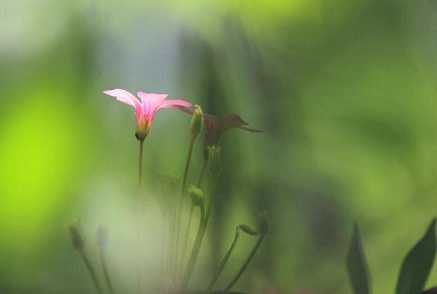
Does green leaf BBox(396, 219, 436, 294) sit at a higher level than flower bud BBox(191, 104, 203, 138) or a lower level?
lower

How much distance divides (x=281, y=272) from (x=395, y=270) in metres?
0.09

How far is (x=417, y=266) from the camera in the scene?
1.72ft

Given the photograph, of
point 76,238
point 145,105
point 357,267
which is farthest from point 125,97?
point 357,267

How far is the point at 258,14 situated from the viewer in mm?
575

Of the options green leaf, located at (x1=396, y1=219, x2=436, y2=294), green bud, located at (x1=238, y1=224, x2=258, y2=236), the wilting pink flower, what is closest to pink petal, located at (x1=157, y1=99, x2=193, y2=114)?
the wilting pink flower

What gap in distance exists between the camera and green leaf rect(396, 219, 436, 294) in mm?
518

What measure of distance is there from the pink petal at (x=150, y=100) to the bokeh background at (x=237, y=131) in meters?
0.01

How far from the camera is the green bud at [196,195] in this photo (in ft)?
1.72

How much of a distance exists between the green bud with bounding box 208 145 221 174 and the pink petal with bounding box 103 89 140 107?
7 cm

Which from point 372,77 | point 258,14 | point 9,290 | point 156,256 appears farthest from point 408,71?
A: point 9,290

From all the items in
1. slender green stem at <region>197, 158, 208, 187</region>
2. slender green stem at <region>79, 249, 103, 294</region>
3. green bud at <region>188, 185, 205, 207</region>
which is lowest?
slender green stem at <region>79, 249, 103, 294</region>

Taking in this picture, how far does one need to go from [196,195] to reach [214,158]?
3 cm

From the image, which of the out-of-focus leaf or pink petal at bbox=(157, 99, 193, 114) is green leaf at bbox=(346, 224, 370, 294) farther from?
pink petal at bbox=(157, 99, 193, 114)

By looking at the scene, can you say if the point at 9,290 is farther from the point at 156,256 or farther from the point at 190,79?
the point at 190,79
